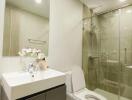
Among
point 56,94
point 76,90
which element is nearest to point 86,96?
point 76,90

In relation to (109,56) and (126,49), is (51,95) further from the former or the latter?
(126,49)

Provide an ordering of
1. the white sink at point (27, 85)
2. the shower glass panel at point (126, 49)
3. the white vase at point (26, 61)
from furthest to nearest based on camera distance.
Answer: the shower glass panel at point (126, 49) < the white vase at point (26, 61) < the white sink at point (27, 85)

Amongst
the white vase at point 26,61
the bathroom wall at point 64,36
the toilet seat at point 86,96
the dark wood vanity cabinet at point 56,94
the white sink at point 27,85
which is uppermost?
the bathroom wall at point 64,36

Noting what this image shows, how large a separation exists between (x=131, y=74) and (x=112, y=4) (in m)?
1.65

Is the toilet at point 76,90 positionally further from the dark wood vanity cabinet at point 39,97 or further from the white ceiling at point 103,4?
the white ceiling at point 103,4

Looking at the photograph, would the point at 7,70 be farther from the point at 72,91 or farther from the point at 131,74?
the point at 131,74

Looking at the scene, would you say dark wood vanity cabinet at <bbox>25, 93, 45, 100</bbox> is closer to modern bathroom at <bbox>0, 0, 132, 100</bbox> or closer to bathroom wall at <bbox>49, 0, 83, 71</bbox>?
modern bathroom at <bbox>0, 0, 132, 100</bbox>

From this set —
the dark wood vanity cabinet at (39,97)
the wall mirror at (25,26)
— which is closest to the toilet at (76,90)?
the wall mirror at (25,26)

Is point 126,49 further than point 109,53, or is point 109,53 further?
point 109,53

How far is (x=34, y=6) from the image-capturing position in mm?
1535

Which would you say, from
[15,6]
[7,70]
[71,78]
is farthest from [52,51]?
[15,6]

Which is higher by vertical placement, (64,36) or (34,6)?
(34,6)

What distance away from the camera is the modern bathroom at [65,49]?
1183 mm

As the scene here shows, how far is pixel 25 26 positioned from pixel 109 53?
2072mm
